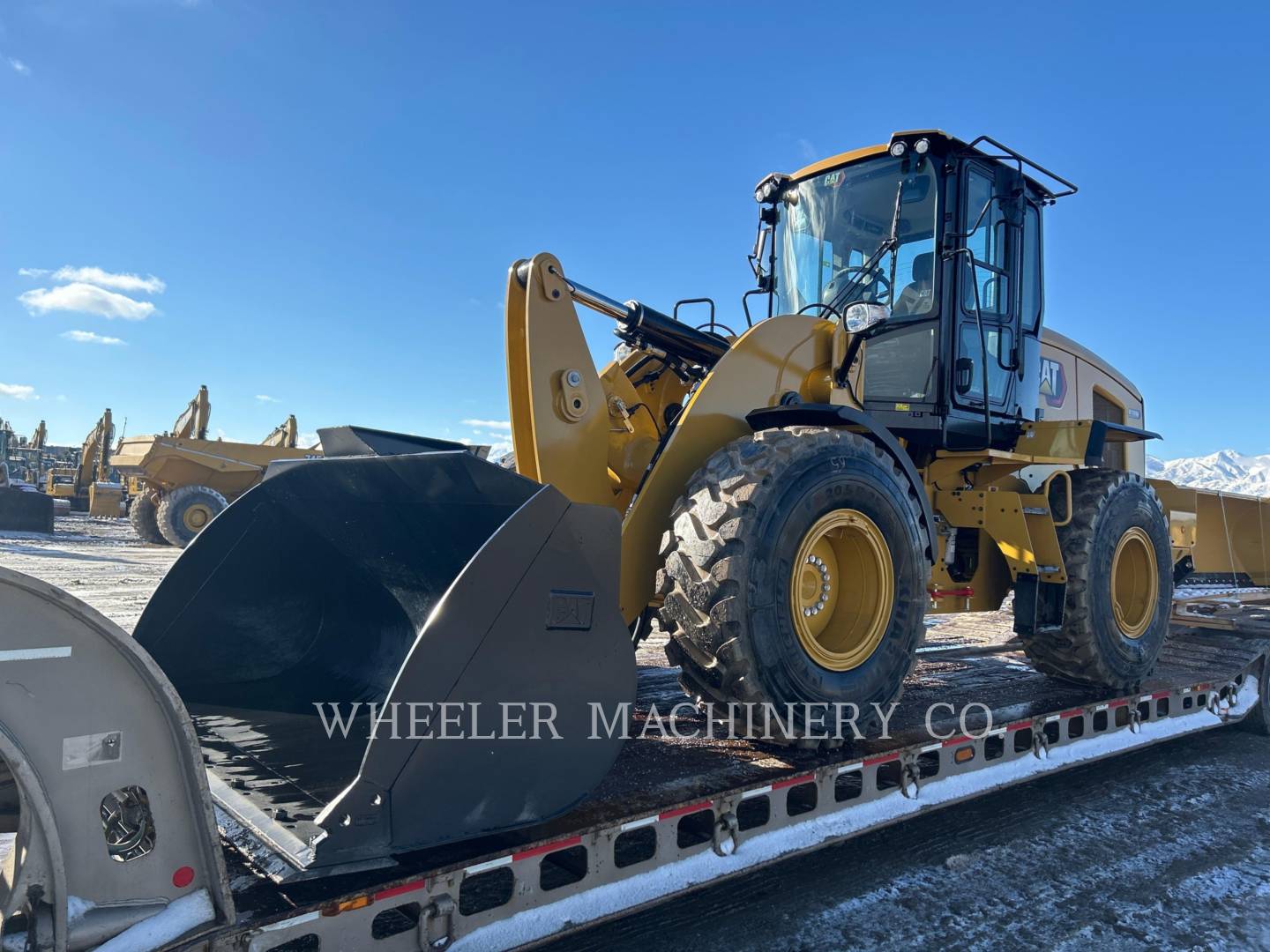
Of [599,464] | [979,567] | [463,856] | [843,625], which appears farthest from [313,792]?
[979,567]

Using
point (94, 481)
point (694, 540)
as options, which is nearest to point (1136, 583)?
point (694, 540)

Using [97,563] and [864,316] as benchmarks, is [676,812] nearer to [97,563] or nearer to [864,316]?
[864,316]

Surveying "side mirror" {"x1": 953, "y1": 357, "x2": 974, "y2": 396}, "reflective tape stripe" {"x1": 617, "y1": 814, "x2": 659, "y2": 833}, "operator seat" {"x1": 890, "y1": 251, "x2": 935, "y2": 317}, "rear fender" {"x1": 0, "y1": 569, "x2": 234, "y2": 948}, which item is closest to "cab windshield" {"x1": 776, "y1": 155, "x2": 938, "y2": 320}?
"operator seat" {"x1": 890, "y1": 251, "x2": 935, "y2": 317}

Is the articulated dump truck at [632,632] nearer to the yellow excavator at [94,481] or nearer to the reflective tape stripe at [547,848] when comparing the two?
the reflective tape stripe at [547,848]

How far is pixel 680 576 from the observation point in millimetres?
2996

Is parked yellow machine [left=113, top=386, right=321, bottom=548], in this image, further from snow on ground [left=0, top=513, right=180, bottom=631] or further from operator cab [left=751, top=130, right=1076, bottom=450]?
operator cab [left=751, top=130, right=1076, bottom=450]

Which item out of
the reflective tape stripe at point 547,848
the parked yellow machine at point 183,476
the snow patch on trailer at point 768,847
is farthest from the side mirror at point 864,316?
the parked yellow machine at point 183,476

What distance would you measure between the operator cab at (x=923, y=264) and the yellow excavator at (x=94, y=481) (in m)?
27.0

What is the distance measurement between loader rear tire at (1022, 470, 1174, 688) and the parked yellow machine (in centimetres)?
1620

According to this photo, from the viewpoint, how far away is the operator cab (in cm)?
466

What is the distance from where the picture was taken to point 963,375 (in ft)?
15.9

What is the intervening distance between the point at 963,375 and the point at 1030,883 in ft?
8.58

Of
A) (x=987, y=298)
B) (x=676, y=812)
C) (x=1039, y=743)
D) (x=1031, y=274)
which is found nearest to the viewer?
(x=676, y=812)

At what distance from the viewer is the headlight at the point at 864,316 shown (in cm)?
374
